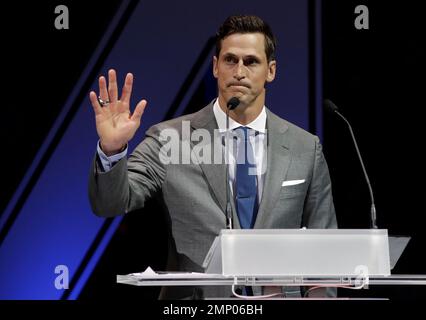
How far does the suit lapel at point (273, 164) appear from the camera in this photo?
3.65m

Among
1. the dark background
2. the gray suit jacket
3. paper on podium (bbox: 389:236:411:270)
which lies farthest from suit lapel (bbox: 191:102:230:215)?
paper on podium (bbox: 389:236:411:270)

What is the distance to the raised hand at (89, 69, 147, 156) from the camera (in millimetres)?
3062

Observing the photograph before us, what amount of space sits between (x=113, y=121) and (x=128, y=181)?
1.16 feet

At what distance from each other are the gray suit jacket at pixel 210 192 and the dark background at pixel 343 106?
753 mm

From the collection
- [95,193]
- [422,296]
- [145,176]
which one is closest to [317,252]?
[95,193]

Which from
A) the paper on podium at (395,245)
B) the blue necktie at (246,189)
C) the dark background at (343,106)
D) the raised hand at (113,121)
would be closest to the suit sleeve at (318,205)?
the blue necktie at (246,189)

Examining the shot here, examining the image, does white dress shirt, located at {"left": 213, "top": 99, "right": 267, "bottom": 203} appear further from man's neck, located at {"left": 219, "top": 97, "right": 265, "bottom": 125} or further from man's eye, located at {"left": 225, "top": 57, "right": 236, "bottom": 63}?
man's eye, located at {"left": 225, "top": 57, "right": 236, "bottom": 63}

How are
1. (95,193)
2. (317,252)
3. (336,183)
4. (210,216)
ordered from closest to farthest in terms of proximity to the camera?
(317,252), (95,193), (210,216), (336,183)

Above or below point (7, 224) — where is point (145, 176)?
above

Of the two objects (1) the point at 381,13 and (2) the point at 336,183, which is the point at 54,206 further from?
(1) the point at 381,13

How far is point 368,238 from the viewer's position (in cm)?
272

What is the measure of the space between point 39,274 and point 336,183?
63.7 inches

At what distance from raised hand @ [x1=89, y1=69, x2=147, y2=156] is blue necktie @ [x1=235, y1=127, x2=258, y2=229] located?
0.72 meters

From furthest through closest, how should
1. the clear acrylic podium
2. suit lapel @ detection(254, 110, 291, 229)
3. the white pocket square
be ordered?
the white pocket square
suit lapel @ detection(254, 110, 291, 229)
the clear acrylic podium
